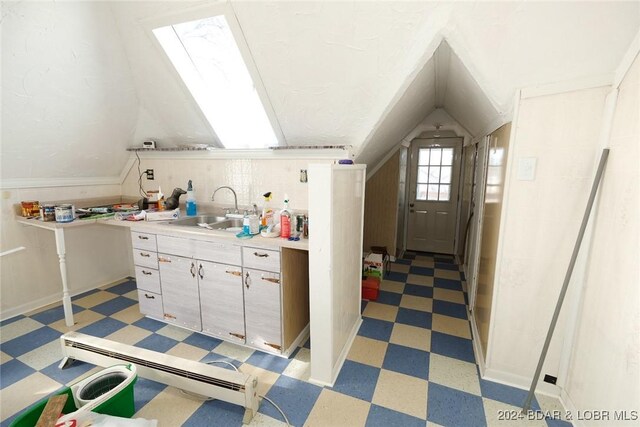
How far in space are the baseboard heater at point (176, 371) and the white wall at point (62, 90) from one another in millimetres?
1643

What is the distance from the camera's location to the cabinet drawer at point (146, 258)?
237cm

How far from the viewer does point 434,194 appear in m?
4.26

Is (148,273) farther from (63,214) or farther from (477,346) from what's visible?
(477,346)

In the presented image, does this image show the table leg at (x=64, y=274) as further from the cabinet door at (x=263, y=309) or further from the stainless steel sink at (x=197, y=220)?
the cabinet door at (x=263, y=309)

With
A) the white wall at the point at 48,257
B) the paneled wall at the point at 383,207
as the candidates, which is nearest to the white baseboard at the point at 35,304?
the white wall at the point at 48,257

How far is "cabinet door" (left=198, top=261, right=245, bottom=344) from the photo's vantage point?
206cm

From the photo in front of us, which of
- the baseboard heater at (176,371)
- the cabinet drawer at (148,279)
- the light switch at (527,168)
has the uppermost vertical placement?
the light switch at (527,168)

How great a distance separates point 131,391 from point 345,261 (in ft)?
4.69

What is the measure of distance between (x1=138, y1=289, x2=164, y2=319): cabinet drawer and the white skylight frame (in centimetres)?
151

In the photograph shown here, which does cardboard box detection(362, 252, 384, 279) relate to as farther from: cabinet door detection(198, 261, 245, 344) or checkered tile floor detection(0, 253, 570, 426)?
cabinet door detection(198, 261, 245, 344)

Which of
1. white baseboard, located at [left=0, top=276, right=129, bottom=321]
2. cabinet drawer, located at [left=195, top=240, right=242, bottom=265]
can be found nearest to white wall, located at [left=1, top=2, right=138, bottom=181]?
white baseboard, located at [left=0, top=276, right=129, bottom=321]

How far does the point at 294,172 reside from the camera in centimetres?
256

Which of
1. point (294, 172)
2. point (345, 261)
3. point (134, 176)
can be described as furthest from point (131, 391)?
point (134, 176)

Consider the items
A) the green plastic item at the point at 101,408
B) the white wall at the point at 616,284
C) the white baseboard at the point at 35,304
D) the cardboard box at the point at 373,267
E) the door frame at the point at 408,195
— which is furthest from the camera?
the door frame at the point at 408,195
